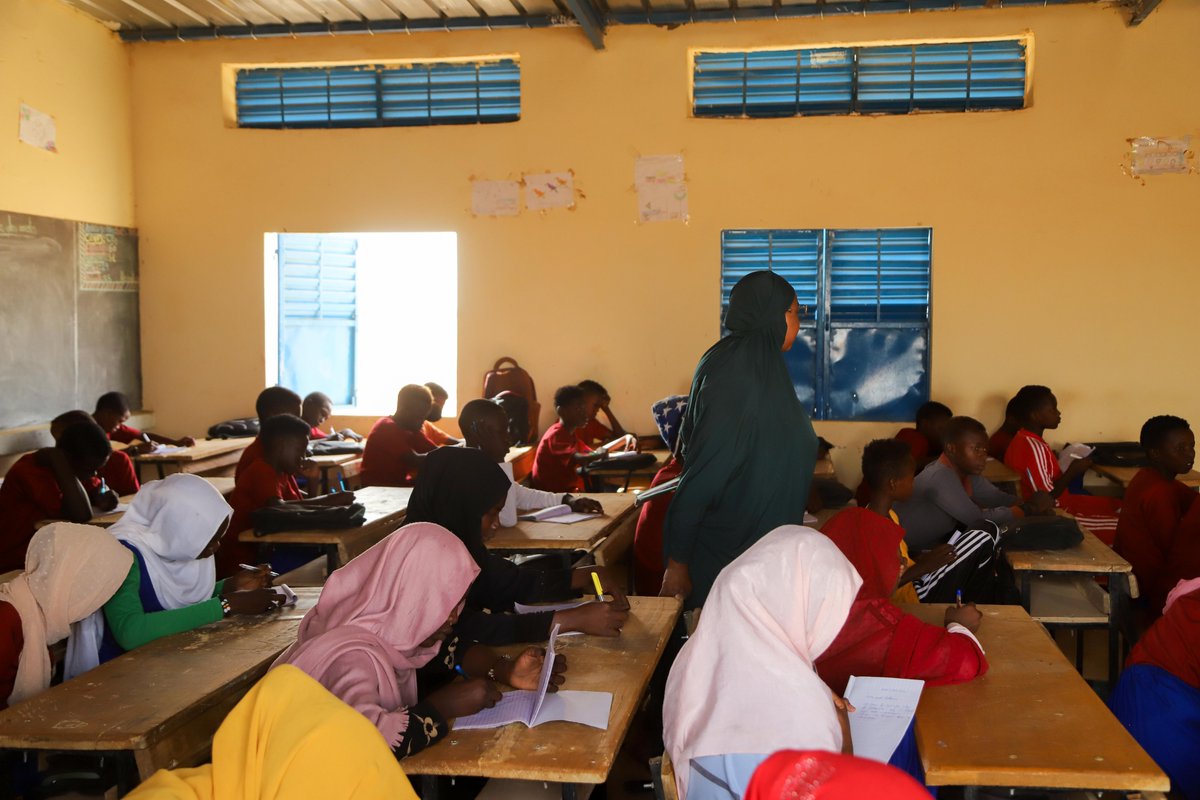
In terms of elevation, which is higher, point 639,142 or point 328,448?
point 639,142

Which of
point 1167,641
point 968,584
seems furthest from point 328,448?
point 1167,641

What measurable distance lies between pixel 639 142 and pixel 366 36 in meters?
2.06

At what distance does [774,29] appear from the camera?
22.6 ft

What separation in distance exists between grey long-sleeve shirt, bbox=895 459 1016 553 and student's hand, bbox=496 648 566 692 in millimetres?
2393

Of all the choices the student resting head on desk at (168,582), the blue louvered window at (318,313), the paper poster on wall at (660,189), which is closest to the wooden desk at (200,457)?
the blue louvered window at (318,313)

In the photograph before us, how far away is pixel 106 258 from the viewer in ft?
24.2

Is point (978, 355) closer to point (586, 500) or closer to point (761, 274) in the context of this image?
point (586, 500)

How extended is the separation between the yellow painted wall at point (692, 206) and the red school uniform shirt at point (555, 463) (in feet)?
4.70

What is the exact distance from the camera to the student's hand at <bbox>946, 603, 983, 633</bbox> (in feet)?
8.92

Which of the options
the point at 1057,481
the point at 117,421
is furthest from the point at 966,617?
the point at 117,421

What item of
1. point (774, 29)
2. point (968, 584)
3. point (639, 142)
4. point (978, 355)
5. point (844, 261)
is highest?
point (774, 29)

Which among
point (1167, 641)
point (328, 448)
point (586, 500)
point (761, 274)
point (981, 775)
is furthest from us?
point (328, 448)

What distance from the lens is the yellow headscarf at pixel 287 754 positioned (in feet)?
5.08

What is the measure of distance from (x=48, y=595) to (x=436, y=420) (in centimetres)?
454
